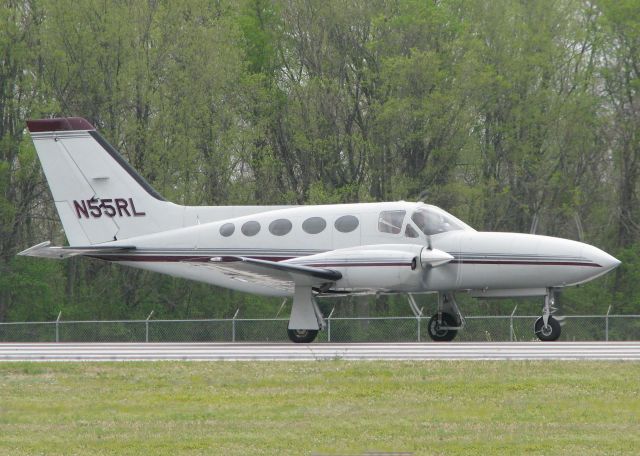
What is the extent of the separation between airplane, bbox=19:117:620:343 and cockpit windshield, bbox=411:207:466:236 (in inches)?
1.0

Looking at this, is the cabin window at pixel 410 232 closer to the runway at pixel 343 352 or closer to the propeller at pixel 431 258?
the propeller at pixel 431 258

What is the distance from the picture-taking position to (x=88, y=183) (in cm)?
2880

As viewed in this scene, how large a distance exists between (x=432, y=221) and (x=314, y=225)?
2584 millimetres

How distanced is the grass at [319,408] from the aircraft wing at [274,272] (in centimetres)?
621

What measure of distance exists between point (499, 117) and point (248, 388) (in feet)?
123

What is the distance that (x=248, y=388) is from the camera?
49.6ft

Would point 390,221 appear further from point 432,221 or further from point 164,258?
point 164,258

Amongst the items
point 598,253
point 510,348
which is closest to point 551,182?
point 598,253

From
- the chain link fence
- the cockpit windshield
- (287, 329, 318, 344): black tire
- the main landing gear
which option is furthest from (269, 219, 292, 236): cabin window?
the chain link fence

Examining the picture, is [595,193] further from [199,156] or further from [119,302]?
[119,302]

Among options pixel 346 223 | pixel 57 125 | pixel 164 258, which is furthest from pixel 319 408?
pixel 57 125

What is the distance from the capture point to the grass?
11.4m

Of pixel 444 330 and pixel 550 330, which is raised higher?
pixel 550 330

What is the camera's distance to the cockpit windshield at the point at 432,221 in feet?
81.5
